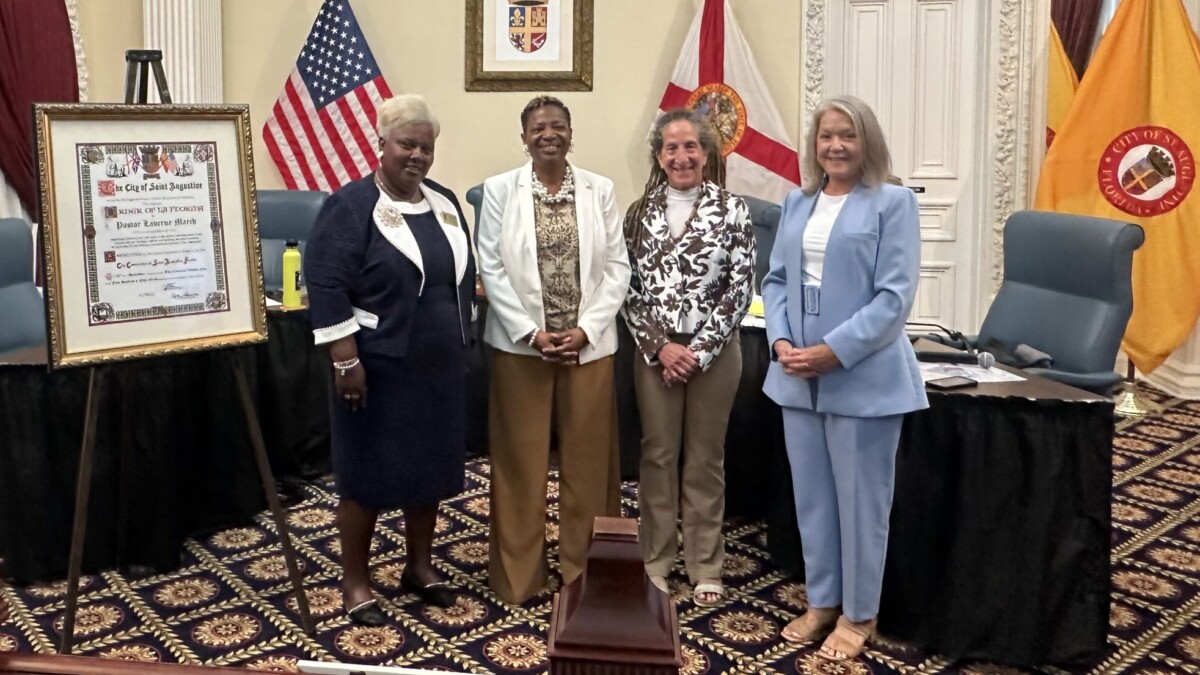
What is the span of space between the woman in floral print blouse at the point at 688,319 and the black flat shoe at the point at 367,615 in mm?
763

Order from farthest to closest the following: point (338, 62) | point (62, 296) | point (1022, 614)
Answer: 1. point (338, 62)
2. point (1022, 614)
3. point (62, 296)

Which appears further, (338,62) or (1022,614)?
(338,62)

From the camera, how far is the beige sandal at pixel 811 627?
2.73 m

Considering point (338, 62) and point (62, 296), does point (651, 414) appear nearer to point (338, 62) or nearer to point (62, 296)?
point (62, 296)

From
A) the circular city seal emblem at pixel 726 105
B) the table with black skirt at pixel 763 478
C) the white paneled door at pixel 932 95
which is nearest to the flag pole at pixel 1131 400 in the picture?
the white paneled door at pixel 932 95

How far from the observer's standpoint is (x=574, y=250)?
9.32 feet

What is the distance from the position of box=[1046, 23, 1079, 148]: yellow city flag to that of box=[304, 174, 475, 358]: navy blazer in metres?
4.25

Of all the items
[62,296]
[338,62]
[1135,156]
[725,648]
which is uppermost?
[338,62]

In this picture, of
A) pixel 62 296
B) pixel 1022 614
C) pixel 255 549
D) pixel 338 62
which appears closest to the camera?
pixel 62 296

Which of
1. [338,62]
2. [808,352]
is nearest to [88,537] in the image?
[808,352]

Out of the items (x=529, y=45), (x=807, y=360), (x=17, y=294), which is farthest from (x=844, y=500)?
(x=529, y=45)

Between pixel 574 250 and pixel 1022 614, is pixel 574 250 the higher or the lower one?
the higher one

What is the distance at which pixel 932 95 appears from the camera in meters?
5.73

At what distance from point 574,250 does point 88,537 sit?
1665 millimetres
